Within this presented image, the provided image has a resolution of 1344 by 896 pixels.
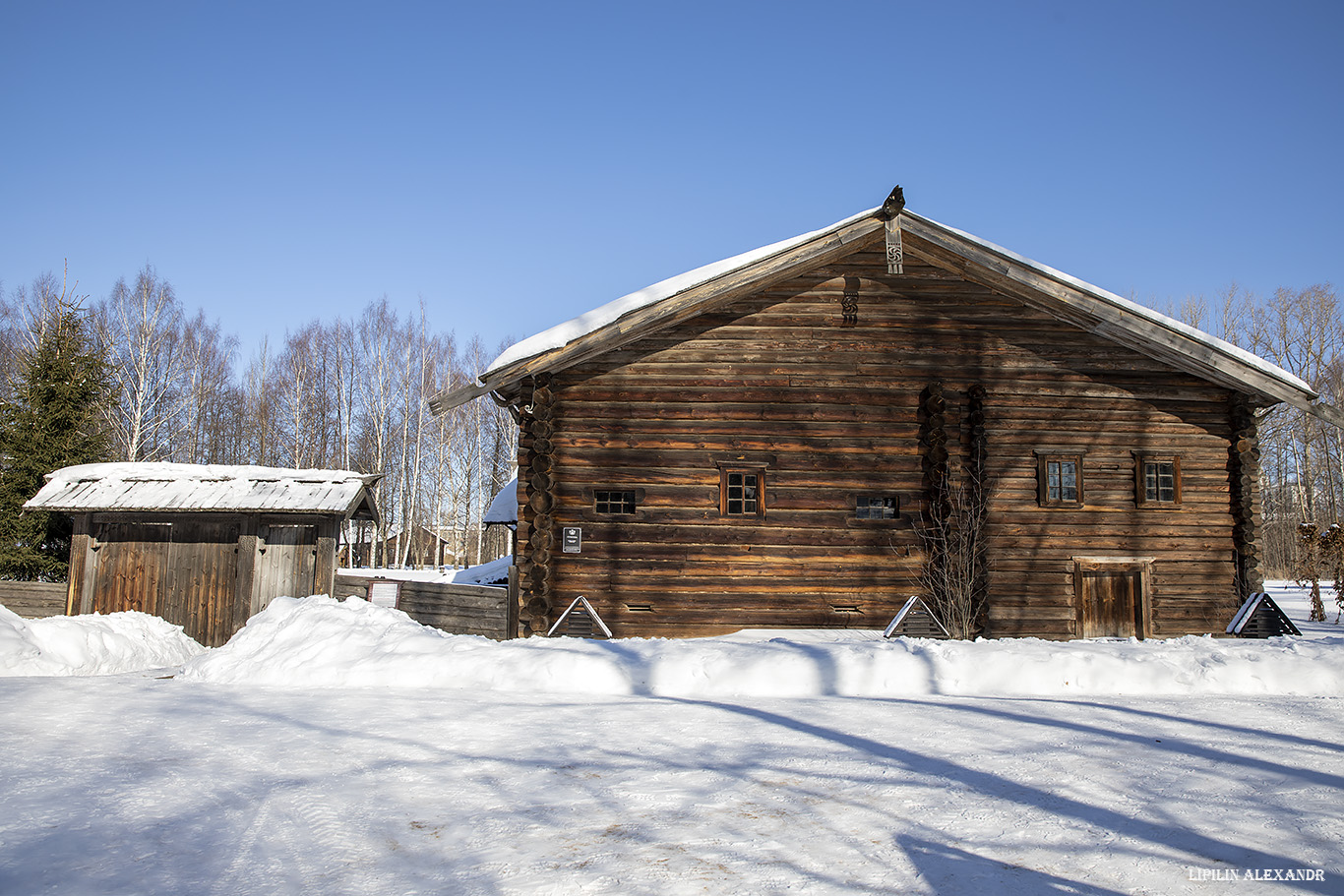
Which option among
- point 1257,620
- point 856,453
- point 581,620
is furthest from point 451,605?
point 1257,620

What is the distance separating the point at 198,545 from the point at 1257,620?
1850 centimetres

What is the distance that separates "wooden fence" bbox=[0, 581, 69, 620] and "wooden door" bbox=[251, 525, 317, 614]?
3711mm

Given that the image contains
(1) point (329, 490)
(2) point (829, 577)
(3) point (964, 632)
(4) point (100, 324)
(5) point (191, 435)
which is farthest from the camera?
(5) point (191, 435)

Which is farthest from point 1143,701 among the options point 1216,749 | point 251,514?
point 251,514

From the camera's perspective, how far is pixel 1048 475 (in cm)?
1413

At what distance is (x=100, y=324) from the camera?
35.1 metres

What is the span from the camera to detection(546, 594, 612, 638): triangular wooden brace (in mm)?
13062

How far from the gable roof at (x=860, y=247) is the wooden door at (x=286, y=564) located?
12.8 ft

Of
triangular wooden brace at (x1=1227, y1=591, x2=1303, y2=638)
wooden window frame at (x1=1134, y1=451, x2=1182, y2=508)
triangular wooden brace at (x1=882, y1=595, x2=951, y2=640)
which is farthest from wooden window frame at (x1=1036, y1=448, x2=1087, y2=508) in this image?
triangular wooden brace at (x1=1227, y1=591, x2=1303, y2=638)

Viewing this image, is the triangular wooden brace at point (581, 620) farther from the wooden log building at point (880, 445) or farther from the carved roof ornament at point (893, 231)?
the carved roof ornament at point (893, 231)

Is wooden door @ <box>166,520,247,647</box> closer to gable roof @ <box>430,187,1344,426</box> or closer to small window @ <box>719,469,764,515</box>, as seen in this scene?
gable roof @ <box>430,187,1344,426</box>

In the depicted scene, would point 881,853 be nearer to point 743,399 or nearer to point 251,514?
point 743,399

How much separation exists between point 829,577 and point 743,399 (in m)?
3.36

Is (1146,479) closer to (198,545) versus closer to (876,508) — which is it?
(876,508)
